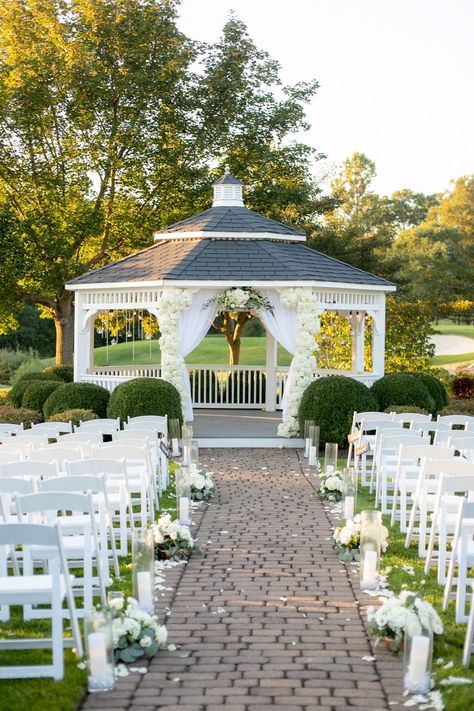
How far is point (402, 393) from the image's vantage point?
66.5 feet

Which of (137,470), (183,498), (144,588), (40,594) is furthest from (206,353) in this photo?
(40,594)

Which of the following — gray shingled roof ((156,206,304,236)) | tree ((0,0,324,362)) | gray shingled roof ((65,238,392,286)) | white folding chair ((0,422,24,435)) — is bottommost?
white folding chair ((0,422,24,435))

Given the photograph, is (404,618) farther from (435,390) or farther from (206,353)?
(206,353)

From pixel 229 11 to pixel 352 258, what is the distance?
343 inches

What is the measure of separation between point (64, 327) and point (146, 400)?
42.5 ft

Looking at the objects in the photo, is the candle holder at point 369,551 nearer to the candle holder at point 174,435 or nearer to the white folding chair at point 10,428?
the white folding chair at point 10,428

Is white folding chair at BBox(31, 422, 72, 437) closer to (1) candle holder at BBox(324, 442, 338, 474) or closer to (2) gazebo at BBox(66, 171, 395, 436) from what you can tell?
(1) candle holder at BBox(324, 442, 338, 474)

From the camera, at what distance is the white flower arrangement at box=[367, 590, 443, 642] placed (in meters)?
6.33

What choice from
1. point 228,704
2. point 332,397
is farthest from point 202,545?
point 332,397

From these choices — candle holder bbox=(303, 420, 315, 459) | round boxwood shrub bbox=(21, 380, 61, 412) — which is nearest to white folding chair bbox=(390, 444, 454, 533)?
candle holder bbox=(303, 420, 315, 459)

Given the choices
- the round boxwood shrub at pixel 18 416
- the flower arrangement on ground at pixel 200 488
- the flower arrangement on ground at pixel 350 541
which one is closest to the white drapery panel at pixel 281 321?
the round boxwood shrub at pixel 18 416

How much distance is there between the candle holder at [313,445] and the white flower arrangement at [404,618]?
958 centimetres

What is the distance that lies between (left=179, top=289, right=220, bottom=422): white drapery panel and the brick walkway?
29.0 feet

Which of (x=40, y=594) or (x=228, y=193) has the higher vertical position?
(x=228, y=193)
